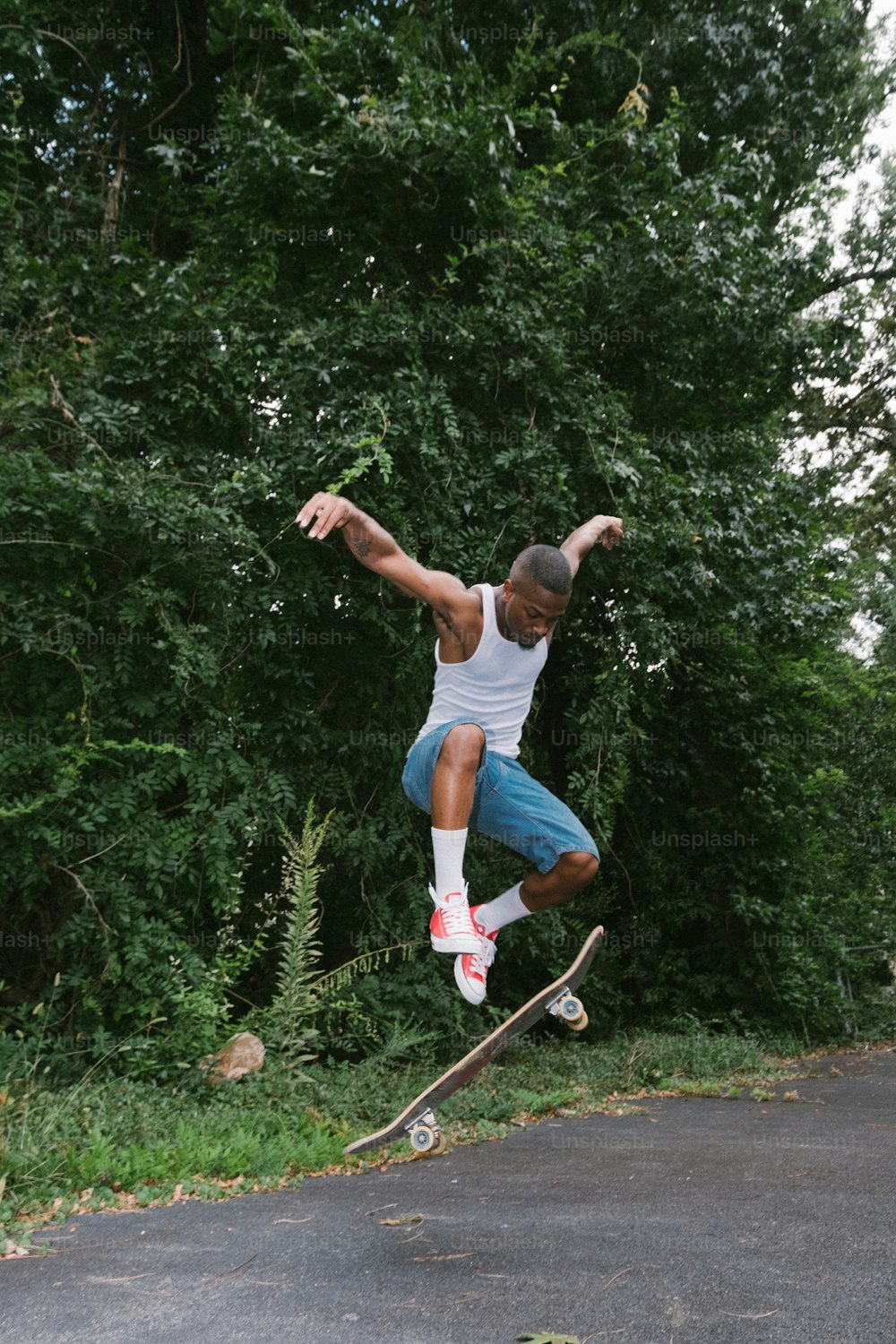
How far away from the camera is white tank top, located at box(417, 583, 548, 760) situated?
3.58m

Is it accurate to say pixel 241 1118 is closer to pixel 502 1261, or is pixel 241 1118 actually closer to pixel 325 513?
pixel 502 1261

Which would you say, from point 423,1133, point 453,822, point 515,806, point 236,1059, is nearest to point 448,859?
point 453,822

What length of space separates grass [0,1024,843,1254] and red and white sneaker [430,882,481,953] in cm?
173

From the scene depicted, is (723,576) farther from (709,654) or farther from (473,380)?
(473,380)

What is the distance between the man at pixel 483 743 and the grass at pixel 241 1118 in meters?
1.86

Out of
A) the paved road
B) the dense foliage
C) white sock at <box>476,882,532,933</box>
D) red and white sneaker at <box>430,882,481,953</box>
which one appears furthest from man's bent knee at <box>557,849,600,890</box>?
the dense foliage

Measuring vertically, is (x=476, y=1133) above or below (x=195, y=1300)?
below

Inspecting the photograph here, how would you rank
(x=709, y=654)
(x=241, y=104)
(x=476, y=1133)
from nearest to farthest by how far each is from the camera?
1. (x=476, y=1133)
2. (x=241, y=104)
3. (x=709, y=654)

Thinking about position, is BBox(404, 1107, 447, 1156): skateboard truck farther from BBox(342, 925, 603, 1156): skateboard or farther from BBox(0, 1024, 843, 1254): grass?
BBox(0, 1024, 843, 1254): grass

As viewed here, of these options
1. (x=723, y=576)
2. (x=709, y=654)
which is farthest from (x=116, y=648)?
(x=709, y=654)

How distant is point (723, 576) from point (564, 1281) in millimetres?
6398

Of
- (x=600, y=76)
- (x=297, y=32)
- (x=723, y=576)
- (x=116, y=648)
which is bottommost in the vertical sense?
(x=116, y=648)

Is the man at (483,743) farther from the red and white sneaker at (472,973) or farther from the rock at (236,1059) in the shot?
the rock at (236,1059)

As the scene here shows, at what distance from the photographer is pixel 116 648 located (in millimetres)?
6434
